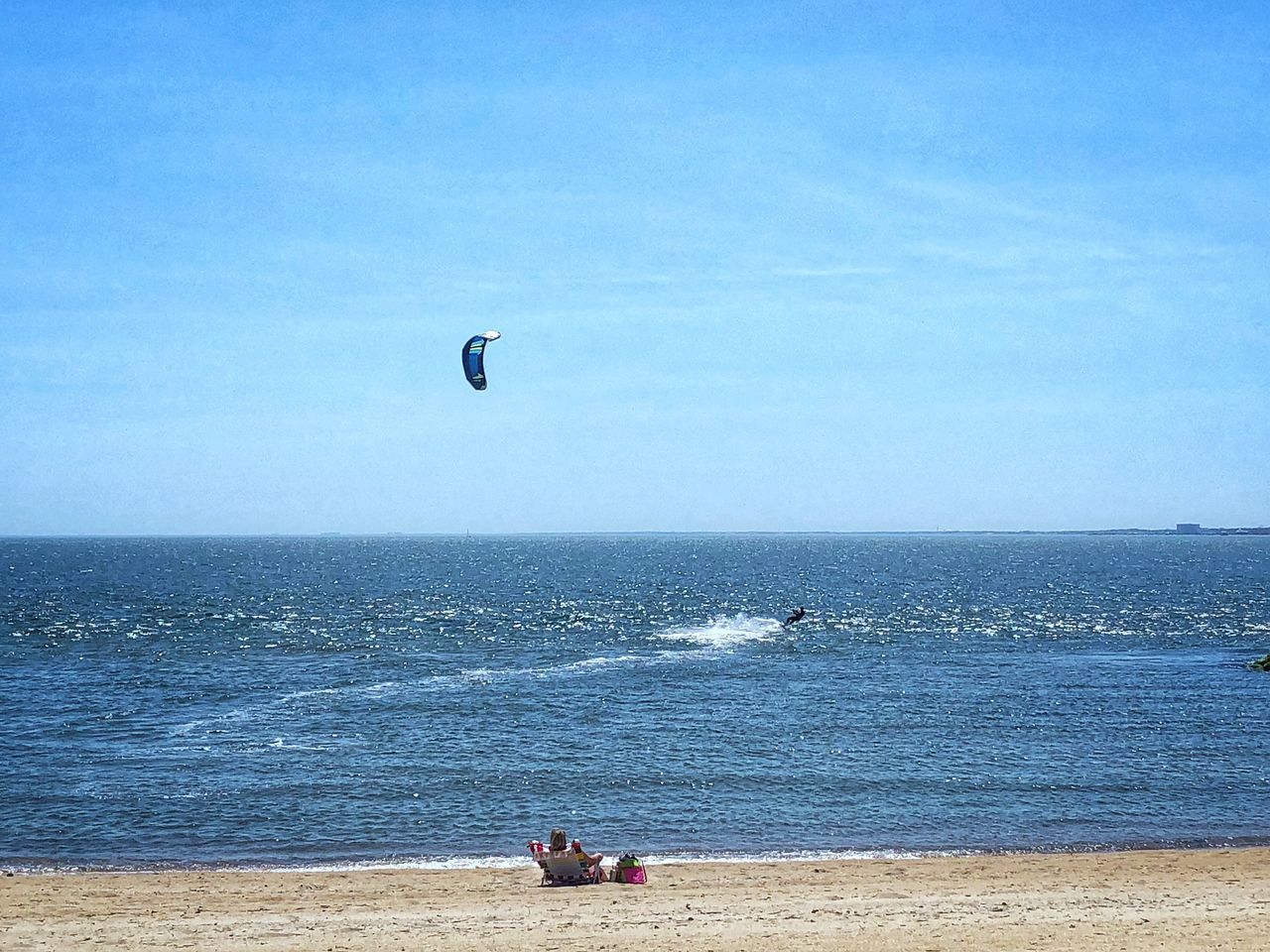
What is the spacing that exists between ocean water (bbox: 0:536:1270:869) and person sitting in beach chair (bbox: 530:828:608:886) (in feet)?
10.6

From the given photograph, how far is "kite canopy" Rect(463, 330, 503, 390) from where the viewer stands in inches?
1265

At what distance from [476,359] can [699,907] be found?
57.6ft

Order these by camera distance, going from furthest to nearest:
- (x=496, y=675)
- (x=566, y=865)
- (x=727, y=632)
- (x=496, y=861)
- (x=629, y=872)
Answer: (x=727, y=632), (x=496, y=675), (x=496, y=861), (x=629, y=872), (x=566, y=865)

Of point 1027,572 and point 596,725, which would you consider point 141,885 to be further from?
point 1027,572

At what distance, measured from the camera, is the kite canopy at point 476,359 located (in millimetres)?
32125

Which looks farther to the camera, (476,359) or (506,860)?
(476,359)

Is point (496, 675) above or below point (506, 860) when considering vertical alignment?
above

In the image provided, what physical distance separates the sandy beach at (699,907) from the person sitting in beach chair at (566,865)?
0.54 metres

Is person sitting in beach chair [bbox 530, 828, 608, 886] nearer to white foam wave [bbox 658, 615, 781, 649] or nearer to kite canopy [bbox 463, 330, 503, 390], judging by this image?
kite canopy [bbox 463, 330, 503, 390]

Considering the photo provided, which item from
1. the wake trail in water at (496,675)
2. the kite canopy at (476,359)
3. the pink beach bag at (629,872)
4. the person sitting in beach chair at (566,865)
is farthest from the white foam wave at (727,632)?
the person sitting in beach chair at (566,865)

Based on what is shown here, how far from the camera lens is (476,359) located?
106 ft

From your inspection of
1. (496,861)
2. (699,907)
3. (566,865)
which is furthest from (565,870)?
(496,861)

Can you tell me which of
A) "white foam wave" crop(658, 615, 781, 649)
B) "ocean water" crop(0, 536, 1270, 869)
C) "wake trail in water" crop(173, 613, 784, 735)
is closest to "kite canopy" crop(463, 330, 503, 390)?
"ocean water" crop(0, 536, 1270, 869)

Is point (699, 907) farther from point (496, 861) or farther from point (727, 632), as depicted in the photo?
point (727, 632)
